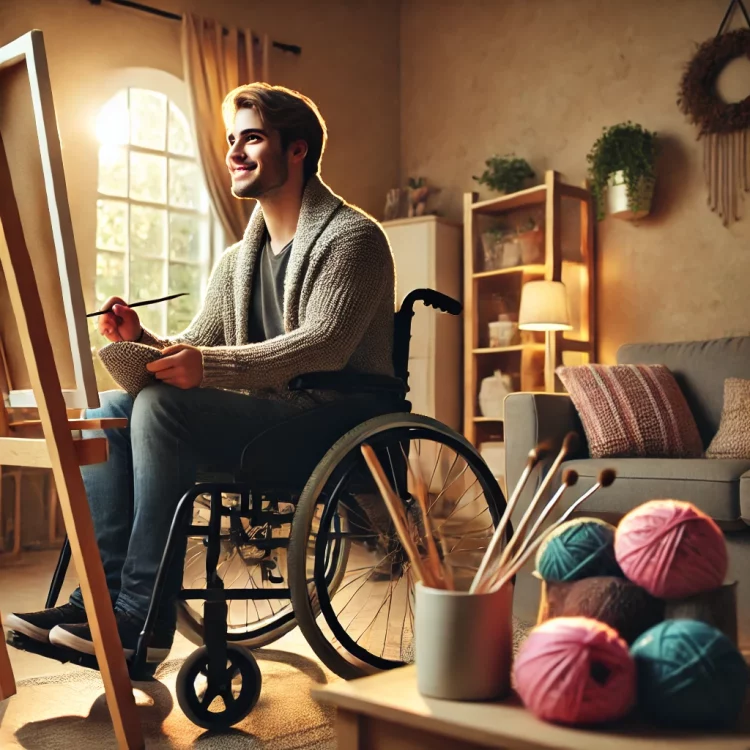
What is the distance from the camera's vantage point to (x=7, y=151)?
4.99 feet

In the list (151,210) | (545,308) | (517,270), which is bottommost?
(545,308)

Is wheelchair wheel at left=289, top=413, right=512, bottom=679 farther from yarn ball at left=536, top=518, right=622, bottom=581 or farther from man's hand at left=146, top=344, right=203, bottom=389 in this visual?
yarn ball at left=536, top=518, right=622, bottom=581

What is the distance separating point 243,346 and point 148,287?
3.15m

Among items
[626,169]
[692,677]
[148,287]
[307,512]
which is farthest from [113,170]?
[692,677]

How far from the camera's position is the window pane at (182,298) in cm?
484

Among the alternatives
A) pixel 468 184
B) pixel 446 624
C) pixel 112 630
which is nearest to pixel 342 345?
pixel 112 630

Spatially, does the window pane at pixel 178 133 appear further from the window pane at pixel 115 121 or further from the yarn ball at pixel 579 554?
the yarn ball at pixel 579 554

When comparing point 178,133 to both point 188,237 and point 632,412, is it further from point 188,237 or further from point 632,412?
point 632,412

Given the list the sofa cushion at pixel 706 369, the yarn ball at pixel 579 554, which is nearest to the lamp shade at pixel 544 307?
the sofa cushion at pixel 706 369

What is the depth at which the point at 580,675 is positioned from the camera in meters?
0.78

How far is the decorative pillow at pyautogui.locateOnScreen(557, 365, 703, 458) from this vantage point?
2.99 meters

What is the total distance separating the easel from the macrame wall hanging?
3.73m

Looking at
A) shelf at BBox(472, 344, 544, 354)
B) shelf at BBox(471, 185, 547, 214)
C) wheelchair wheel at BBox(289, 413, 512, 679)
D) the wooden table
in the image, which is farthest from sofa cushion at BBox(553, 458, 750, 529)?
shelf at BBox(471, 185, 547, 214)

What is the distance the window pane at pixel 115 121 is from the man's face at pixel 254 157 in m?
2.79
